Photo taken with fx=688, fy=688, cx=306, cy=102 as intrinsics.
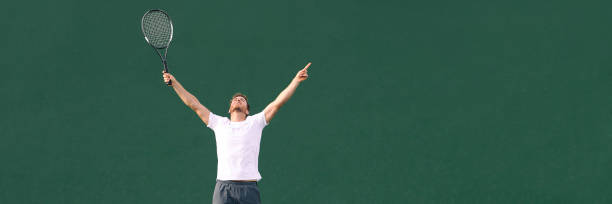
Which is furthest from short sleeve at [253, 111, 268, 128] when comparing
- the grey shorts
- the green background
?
the green background

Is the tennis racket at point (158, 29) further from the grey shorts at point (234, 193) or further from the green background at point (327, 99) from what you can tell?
the grey shorts at point (234, 193)

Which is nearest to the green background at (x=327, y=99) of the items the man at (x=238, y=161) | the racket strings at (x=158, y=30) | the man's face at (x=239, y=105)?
the racket strings at (x=158, y=30)

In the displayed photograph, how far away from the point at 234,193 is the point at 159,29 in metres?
1.42

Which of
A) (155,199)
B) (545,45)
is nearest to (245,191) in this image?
(155,199)

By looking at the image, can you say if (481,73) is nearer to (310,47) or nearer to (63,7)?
(310,47)

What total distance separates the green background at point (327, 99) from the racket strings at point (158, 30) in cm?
102

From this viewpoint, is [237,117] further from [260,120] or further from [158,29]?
[158,29]

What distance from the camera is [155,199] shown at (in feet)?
17.0

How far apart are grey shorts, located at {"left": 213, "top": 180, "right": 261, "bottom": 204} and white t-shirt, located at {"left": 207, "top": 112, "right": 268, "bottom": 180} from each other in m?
0.03

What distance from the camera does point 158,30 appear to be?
14.1 feet

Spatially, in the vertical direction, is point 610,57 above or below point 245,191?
above

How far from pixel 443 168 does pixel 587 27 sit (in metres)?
1.60

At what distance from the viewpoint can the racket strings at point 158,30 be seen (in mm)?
4223

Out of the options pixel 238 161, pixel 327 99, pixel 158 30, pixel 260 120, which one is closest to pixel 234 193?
pixel 238 161
